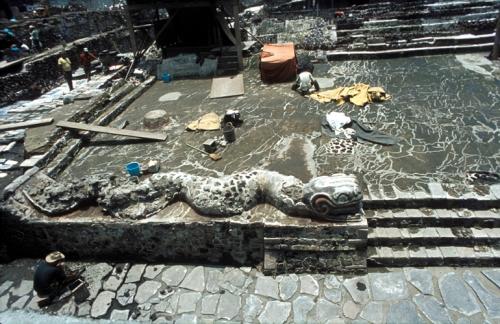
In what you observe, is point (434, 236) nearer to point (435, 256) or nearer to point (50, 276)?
point (435, 256)

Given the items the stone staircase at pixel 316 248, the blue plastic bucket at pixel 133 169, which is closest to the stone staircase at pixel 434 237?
the stone staircase at pixel 316 248

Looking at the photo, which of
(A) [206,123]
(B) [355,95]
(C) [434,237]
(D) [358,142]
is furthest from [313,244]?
(B) [355,95]

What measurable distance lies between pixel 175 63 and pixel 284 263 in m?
14.0

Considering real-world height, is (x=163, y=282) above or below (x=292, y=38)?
below

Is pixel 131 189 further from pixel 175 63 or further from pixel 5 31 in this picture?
pixel 5 31

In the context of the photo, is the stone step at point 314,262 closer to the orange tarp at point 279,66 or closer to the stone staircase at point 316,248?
the stone staircase at point 316,248

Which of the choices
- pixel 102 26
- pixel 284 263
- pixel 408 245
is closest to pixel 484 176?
pixel 408 245

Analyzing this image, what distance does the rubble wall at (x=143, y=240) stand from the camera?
22.9ft

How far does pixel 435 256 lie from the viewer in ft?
21.3

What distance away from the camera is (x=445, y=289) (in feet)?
19.8

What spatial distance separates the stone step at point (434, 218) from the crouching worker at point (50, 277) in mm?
6685

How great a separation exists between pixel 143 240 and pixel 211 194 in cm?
194

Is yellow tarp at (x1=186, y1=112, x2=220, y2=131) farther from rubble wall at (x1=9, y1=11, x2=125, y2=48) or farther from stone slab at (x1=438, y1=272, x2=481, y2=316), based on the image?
rubble wall at (x1=9, y1=11, x2=125, y2=48)

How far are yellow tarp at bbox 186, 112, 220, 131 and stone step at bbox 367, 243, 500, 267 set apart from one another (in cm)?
680
